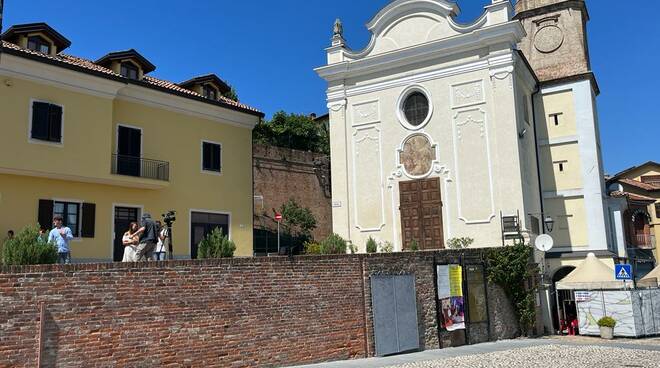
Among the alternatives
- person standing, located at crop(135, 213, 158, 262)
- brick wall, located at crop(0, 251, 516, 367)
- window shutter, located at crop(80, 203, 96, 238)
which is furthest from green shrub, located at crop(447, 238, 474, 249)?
window shutter, located at crop(80, 203, 96, 238)

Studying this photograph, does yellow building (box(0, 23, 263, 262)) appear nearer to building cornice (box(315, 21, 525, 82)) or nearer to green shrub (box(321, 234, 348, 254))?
building cornice (box(315, 21, 525, 82))

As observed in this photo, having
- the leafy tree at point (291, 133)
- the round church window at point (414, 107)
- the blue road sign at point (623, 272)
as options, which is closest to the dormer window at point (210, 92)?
the round church window at point (414, 107)

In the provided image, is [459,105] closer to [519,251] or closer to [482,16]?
[482,16]

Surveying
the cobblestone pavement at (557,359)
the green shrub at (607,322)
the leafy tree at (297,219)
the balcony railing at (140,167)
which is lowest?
the cobblestone pavement at (557,359)

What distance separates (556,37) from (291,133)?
21577 millimetres

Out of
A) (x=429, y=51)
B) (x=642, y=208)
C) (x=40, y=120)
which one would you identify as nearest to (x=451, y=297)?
(x=429, y=51)

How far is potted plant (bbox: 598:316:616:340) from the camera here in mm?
19703

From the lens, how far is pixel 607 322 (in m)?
19.8

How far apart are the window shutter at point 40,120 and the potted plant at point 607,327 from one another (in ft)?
62.9

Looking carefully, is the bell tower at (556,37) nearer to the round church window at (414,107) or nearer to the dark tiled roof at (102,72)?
the round church window at (414,107)

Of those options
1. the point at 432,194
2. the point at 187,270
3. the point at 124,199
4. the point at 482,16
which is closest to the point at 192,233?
the point at 124,199

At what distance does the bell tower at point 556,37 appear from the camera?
2794 cm

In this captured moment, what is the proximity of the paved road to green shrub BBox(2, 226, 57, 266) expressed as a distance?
591cm

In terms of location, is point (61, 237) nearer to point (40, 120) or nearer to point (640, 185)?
point (40, 120)
